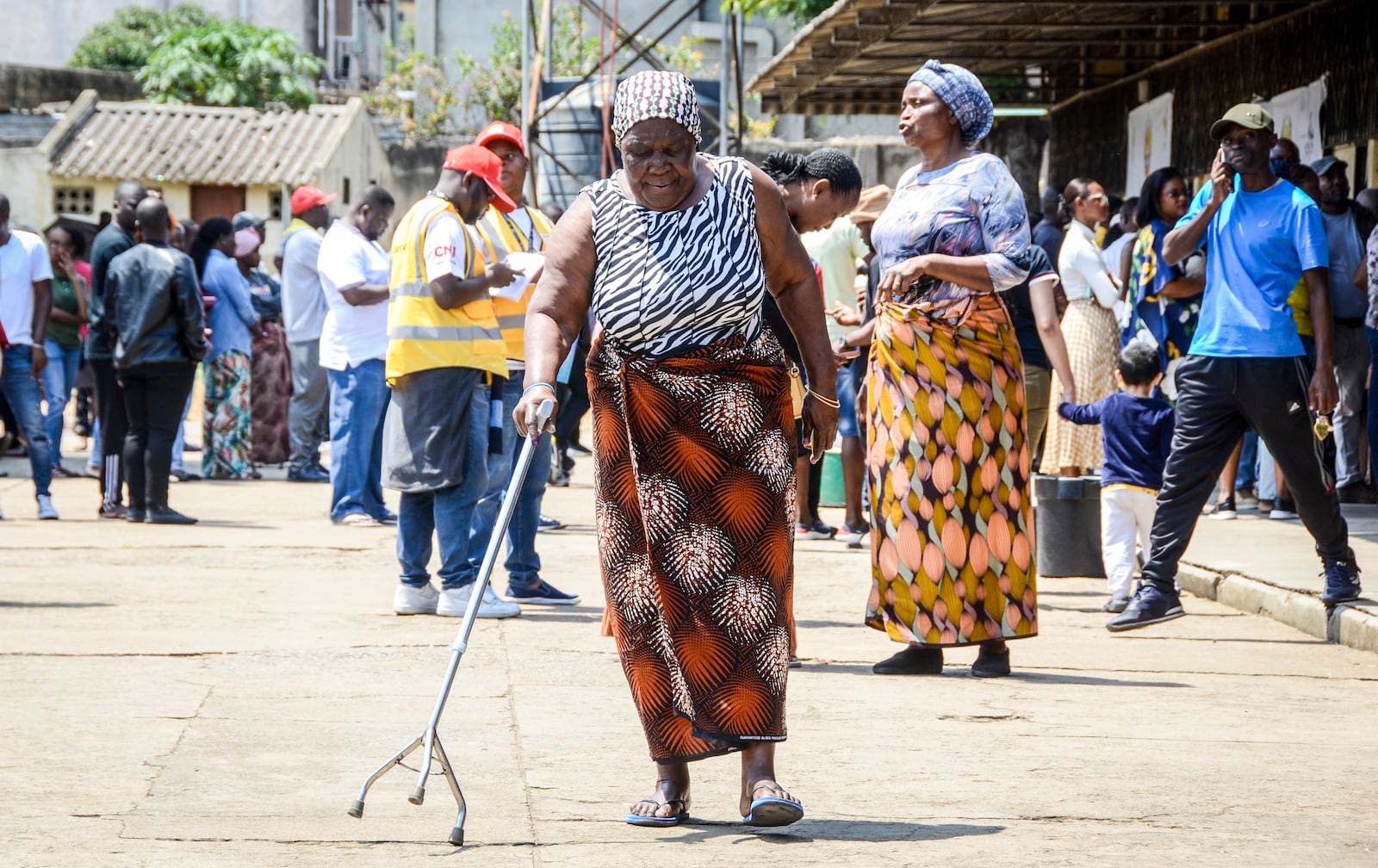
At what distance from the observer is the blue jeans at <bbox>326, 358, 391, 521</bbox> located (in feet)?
35.7

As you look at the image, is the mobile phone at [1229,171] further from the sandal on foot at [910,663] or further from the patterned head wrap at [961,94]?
the sandal on foot at [910,663]

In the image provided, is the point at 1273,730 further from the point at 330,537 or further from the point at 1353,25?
the point at 1353,25

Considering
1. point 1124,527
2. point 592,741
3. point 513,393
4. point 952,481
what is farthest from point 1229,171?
point 592,741

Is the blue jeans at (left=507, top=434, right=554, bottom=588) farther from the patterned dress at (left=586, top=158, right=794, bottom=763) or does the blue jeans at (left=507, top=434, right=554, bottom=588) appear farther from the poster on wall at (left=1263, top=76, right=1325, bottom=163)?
the poster on wall at (left=1263, top=76, right=1325, bottom=163)

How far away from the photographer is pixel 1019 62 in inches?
687

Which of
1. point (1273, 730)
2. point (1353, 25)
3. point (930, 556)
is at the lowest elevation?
point (1273, 730)

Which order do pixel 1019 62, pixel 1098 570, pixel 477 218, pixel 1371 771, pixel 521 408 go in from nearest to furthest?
pixel 521 408
pixel 1371 771
pixel 477 218
pixel 1098 570
pixel 1019 62

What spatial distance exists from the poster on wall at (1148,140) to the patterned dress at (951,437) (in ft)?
32.5

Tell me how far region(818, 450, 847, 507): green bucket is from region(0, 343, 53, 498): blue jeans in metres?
4.80

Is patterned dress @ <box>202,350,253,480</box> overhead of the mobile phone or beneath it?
beneath

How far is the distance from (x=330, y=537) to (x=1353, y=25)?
730 cm

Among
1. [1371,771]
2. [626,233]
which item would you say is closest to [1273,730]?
[1371,771]

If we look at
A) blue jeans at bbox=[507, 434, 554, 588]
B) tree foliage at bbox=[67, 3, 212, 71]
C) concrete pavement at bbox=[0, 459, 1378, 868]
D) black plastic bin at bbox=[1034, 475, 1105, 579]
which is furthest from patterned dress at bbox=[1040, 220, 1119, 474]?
tree foliage at bbox=[67, 3, 212, 71]

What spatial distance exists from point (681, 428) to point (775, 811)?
3.02 ft
